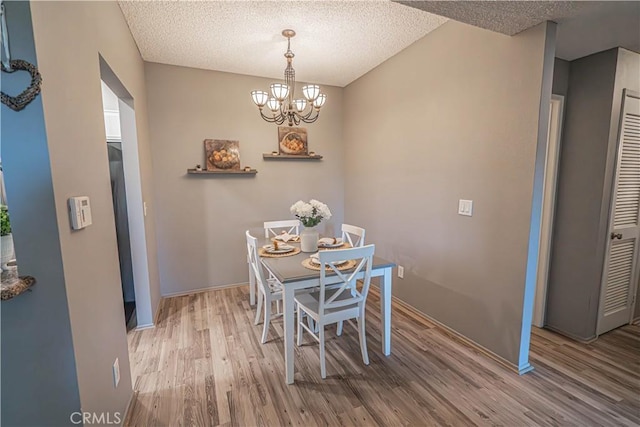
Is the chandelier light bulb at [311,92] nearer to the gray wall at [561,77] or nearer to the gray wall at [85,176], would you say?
the gray wall at [85,176]

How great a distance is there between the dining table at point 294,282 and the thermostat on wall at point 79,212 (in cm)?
108

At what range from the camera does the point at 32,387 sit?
0.99 m

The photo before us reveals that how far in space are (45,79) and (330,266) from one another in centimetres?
166

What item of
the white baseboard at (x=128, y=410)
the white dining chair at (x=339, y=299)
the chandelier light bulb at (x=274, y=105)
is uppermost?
the chandelier light bulb at (x=274, y=105)

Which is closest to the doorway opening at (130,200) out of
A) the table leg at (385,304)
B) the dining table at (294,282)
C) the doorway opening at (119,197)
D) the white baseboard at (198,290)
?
the doorway opening at (119,197)

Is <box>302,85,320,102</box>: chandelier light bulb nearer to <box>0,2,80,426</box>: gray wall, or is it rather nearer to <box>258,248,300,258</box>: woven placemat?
<box>258,248,300,258</box>: woven placemat

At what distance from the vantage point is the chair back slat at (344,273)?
186cm

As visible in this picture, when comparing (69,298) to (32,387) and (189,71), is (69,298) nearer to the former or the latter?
(32,387)

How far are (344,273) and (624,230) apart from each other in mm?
2544

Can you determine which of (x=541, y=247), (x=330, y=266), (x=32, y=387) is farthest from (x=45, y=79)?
(x=541, y=247)

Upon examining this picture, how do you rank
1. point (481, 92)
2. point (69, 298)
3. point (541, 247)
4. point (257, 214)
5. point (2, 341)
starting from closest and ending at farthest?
point (2, 341) → point (69, 298) → point (481, 92) → point (541, 247) → point (257, 214)

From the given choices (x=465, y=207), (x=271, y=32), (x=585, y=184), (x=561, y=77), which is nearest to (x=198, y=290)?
(x=271, y=32)

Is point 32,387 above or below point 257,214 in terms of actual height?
below

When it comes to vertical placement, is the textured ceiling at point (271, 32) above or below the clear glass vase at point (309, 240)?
above
